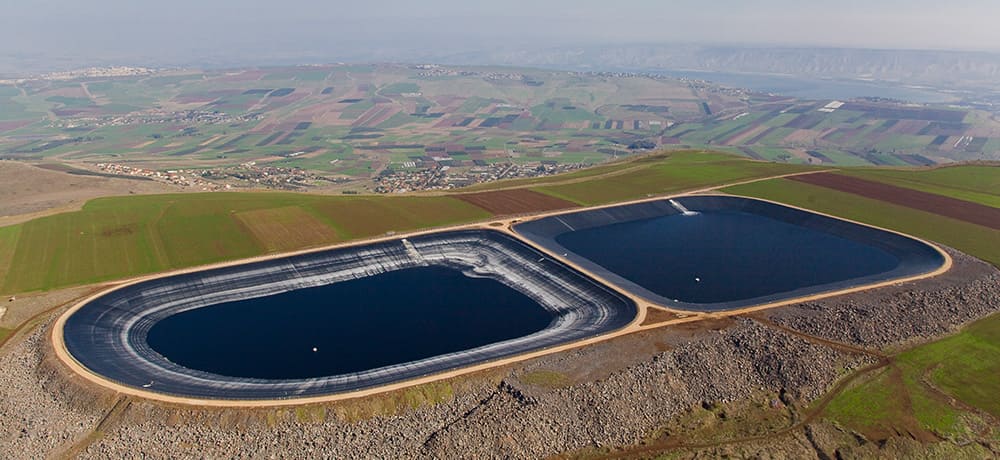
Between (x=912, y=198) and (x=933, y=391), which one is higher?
(x=912, y=198)

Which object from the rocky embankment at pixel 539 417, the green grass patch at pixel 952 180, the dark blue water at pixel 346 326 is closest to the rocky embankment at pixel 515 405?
the rocky embankment at pixel 539 417

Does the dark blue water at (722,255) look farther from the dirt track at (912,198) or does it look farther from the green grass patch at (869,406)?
the dirt track at (912,198)

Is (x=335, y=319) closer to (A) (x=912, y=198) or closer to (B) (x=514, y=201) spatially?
(B) (x=514, y=201)

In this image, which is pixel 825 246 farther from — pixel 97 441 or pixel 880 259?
pixel 97 441

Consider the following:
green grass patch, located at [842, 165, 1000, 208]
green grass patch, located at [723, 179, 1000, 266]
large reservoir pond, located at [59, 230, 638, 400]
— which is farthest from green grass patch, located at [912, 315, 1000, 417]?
green grass patch, located at [842, 165, 1000, 208]

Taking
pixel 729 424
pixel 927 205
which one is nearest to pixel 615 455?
pixel 729 424

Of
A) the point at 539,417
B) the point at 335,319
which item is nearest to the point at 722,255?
the point at 539,417

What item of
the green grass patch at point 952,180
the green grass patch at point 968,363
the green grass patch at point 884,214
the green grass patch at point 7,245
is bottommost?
the green grass patch at point 7,245
